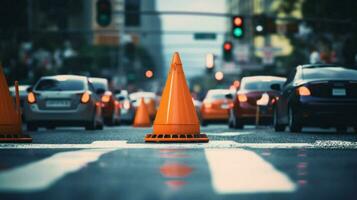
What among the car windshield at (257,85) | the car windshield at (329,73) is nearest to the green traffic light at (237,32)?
the car windshield at (257,85)

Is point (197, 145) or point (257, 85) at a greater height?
point (197, 145)

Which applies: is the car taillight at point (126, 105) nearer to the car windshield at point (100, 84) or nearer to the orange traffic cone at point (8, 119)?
the car windshield at point (100, 84)

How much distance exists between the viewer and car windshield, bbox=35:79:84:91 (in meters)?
22.8

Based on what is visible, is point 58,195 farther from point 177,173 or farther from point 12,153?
point 12,153

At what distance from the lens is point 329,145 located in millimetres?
13797

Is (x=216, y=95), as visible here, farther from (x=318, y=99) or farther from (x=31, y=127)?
(x=318, y=99)

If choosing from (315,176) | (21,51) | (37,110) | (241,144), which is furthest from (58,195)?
(21,51)

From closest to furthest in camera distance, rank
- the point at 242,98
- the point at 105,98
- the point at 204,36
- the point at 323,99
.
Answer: the point at 323,99
the point at 242,98
the point at 105,98
the point at 204,36

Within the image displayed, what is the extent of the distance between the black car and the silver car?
16.7 feet

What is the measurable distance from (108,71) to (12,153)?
115 m

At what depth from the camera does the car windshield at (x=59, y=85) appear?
898 inches

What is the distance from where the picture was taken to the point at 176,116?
47.8 ft

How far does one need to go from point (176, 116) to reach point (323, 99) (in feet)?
17.2

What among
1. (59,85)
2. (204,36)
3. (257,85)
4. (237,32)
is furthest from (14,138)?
(204,36)
